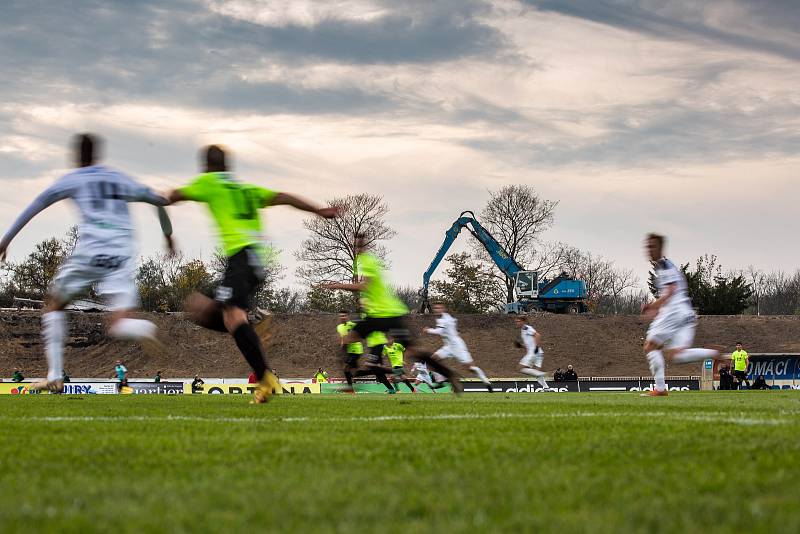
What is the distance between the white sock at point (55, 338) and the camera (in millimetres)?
9477

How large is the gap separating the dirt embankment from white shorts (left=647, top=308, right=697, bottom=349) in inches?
1919

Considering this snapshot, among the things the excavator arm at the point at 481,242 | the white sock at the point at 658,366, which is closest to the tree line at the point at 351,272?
the excavator arm at the point at 481,242

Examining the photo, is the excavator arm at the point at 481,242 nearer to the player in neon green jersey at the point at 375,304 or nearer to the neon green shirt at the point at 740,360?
the neon green shirt at the point at 740,360

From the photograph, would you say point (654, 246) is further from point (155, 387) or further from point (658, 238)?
point (155, 387)

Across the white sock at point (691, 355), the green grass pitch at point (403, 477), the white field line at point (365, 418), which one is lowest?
the white field line at point (365, 418)

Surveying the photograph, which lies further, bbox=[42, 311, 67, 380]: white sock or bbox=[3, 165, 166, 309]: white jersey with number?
bbox=[42, 311, 67, 380]: white sock

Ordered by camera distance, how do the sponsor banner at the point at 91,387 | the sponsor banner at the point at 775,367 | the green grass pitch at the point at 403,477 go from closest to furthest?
1. the green grass pitch at the point at 403,477
2. the sponsor banner at the point at 91,387
3. the sponsor banner at the point at 775,367

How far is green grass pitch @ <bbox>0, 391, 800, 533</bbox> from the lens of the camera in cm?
269

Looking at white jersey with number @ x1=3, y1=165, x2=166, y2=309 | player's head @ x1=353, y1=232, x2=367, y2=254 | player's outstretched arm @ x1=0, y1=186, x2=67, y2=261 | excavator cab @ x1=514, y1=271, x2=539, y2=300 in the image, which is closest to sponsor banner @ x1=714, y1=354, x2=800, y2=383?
excavator cab @ x1=514, y1=271, x2=539, y2=300

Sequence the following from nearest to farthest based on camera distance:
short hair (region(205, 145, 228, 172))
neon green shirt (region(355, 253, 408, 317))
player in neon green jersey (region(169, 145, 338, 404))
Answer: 1. player in neon green jersey (region(169, 145, 338, 404))
2. short hair (region(205, 145, 228, 172))
3. neon green shirt (region(355, 253, 408, 317))

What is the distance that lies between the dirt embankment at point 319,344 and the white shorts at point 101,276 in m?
54.0

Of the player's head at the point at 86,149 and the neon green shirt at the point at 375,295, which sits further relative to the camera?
the neon green shirt at the point at 375,295

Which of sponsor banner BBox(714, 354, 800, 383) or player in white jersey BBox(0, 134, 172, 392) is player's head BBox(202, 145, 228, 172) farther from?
sponsor banner BBox(714, 354, 800, 383)

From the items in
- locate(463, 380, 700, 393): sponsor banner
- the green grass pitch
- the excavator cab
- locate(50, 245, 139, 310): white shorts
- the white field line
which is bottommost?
locate(463, 380, 700, 393): sponsor banner
